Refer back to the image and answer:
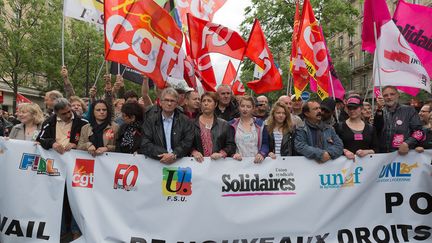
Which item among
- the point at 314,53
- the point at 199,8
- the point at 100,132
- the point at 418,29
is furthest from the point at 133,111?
the point at 418,29

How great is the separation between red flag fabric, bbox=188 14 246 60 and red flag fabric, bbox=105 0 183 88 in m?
1.17

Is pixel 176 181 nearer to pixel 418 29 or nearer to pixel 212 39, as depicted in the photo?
pixel 212 39

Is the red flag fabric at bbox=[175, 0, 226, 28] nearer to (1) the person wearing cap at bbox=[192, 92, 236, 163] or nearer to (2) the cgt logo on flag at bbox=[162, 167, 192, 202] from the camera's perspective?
(1) the person wearing cap at bbox=[192, 92, 236, 163]

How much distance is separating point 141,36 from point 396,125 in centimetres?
359

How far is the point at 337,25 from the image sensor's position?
3095cm

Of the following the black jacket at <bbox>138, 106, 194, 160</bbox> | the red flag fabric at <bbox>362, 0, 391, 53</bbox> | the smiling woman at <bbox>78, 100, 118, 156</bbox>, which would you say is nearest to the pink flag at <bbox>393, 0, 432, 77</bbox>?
the red flag fabric at <bbox>362, 0, 391, 53</bbox>

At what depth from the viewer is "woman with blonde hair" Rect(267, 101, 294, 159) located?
5879 mm

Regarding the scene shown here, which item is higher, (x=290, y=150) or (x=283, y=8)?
(x=283, y=8)

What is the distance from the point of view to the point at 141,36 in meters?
6.49

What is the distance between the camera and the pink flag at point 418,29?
7.43 metres

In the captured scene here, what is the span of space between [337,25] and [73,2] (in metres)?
26.0

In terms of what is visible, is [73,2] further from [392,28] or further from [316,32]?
[392,28]

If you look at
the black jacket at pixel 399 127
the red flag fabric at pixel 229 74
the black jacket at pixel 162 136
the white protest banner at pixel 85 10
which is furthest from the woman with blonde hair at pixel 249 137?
the red flag fabric at pixel 229 74

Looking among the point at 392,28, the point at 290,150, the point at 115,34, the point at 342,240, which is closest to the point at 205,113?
the point at 290,150
